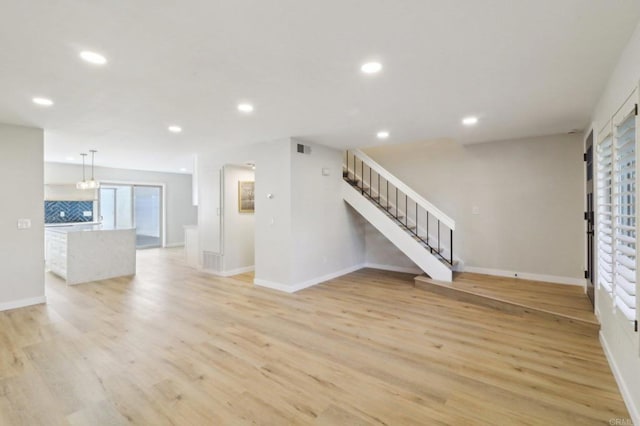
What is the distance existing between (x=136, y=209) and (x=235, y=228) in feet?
18.1

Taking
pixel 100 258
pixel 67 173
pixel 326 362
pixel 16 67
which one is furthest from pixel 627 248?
pixel 67 173

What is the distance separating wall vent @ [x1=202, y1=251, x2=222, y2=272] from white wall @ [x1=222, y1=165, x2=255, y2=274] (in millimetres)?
151

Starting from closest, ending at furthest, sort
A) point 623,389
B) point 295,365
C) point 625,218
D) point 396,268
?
point 623,389
point 625,218
point 295,365
point 396,268

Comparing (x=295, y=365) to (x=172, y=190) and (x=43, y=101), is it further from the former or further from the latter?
(x=172, y=190)

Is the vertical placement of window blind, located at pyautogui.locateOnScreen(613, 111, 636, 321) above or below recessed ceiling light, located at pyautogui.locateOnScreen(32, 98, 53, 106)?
below

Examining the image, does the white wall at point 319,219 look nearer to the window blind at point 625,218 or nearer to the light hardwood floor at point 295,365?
the light hardwood floor at point 295,365

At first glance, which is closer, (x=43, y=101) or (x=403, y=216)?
(x=43, y=101)

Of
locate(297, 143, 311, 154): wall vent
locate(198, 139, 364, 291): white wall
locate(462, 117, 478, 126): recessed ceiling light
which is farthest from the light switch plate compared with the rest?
locate(462, 117, 478, 126): recessed ceiling light

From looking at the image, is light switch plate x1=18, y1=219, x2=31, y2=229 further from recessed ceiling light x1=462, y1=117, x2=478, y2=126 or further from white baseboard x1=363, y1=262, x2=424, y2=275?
recessed ceiling light x1=462, y1=117, x2=478, y2=126

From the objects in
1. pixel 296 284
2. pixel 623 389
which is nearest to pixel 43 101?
pixel 296 284

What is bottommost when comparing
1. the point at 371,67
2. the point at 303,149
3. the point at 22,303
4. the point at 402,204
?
the point at 22,303

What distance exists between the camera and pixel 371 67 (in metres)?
2.58

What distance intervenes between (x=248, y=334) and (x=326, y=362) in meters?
1.06

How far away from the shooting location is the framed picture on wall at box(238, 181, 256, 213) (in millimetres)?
6567
